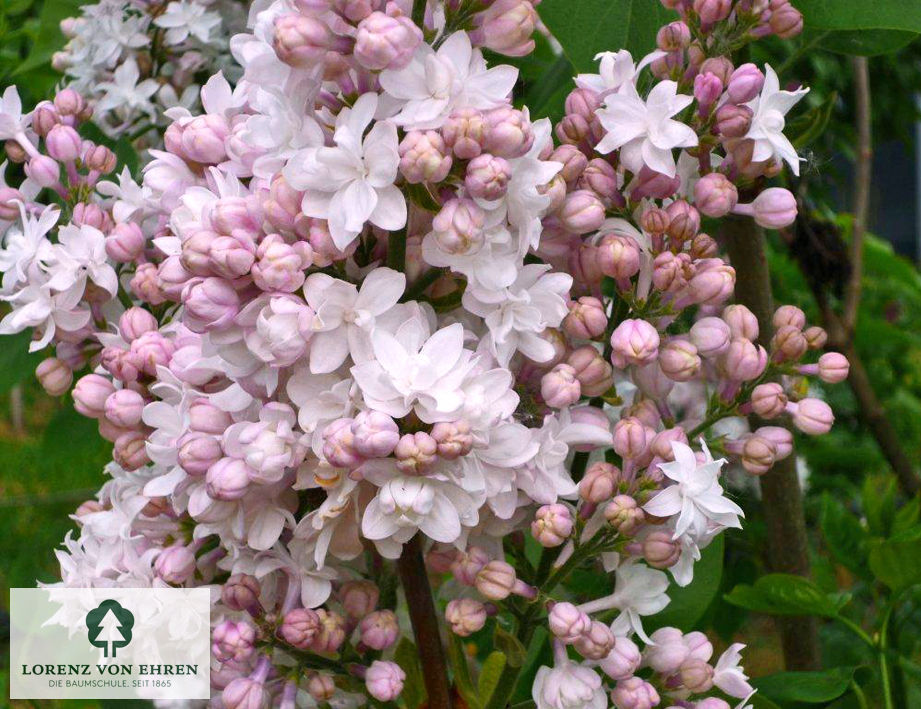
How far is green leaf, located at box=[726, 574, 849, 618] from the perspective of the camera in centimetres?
67

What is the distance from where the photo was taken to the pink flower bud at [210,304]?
45cm

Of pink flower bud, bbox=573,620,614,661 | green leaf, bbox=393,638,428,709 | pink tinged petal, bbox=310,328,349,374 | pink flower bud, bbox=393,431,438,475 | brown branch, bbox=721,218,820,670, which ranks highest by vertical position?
pink tinged petal, bbox=310,328,349,374

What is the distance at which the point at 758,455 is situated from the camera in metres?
0.54

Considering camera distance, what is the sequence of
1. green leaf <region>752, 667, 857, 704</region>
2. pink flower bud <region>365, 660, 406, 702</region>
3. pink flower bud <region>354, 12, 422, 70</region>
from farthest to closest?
1. green leaf <region>752, 667, 857, 704</region>
2. pink flower bud <region>365, 660, 406, 702</region>
3. pink flower bud <region>354, 12, 422, 70</region>

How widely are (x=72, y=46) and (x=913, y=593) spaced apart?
28.3 inches

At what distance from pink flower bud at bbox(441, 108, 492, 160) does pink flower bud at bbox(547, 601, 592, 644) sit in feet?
0.69

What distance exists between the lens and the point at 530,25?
481mm

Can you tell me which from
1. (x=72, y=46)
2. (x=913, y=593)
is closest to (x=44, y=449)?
(x=72, y=46)

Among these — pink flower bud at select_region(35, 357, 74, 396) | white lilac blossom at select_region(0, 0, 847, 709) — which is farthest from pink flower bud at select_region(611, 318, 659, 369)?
pink flower bud at select_region(35, 357, 74, 396)

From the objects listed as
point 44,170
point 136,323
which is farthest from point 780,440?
point 44,170

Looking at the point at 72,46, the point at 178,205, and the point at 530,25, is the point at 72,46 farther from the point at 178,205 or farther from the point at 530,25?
the point at 530,25

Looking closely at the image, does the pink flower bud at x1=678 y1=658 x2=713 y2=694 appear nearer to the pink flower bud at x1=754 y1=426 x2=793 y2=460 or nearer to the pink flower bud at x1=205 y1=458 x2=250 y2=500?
the pink flower bud at x1=754 y1=426 x2=793 y2=460

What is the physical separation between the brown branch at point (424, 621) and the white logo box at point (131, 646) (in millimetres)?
99

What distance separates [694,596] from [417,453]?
289 mm
